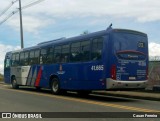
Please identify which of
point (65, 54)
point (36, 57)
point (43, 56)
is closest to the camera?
point (65, 54)

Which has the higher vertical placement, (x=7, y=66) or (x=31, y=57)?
(x=31, y=57)

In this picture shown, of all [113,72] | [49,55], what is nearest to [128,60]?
[113,72]

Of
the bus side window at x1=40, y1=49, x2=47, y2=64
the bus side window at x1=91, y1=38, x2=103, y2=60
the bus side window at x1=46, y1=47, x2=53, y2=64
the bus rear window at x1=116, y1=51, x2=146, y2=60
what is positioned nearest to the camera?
the bus rear window at x1=116, y1=51, x2=146, y2=60

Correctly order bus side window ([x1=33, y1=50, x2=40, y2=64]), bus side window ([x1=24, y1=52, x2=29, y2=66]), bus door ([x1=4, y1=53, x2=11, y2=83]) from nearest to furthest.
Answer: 1. bus side window ([x1=33, y1=50, x2=40, y2=64])
2. bus side window ([x1=24, y1=52, x2=29, y2=66])
3. bus door ([x1=4, y1=53, x2=11, y2=83])

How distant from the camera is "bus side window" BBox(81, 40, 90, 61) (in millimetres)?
19312

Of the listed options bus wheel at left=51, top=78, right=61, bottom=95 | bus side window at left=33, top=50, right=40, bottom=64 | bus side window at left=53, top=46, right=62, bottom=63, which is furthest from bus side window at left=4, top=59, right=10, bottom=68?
bus side window at left=53, top=46, right=62, bottom=63

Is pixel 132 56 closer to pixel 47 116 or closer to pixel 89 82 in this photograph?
pixel 89 82

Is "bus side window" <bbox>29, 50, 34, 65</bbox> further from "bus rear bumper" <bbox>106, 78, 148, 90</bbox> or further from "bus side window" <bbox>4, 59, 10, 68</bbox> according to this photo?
"bus rear bumper" <bbox>106, 78, 148, 90</bbox>

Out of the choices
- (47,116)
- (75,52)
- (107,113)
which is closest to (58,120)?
(47,116)

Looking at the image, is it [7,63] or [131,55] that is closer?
[131,55]

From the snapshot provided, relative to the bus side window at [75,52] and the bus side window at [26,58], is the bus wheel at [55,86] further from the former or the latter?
the bus side window at [26,58]

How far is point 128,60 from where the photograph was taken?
1834 cm

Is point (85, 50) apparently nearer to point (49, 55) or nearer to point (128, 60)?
point (128, 60)

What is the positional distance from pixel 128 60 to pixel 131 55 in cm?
A: 29
